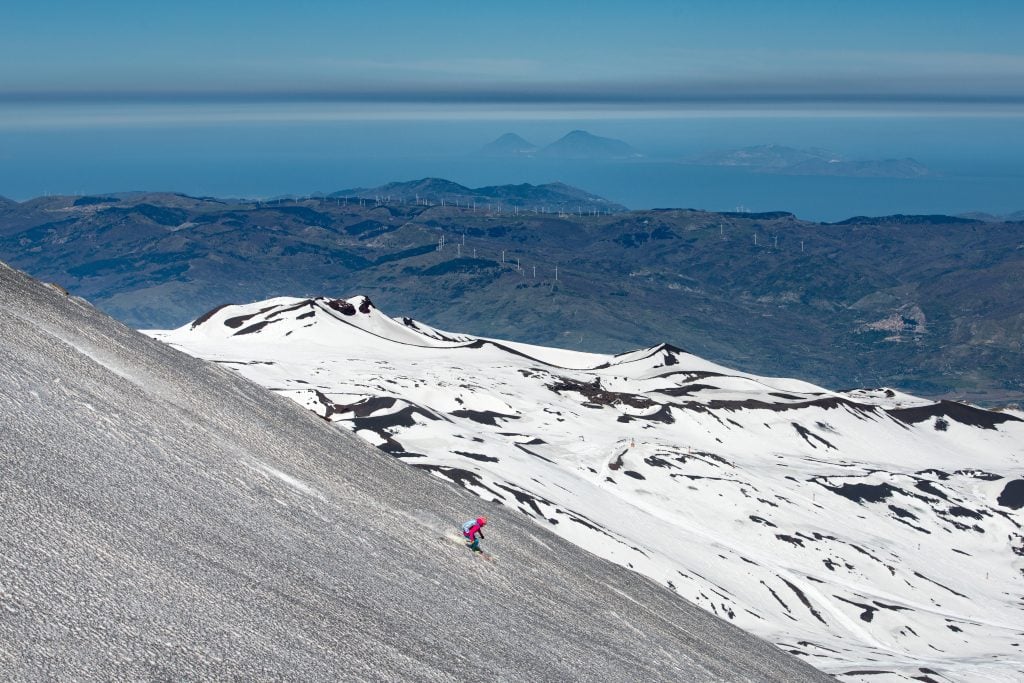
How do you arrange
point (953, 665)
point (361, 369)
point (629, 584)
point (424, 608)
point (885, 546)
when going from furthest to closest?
point (361, 369) < point (885, 546) < point (953, 665) < point (629, 584) < point (424, 608)

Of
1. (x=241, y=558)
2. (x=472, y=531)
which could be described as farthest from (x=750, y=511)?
(x=241, y=558)

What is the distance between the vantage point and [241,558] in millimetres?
27688

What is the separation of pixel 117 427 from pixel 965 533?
15237 cm

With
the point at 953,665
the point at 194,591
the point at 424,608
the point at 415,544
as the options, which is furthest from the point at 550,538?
the point at 953,665

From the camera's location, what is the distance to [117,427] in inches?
1248

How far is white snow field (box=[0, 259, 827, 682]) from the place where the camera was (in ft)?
75.3

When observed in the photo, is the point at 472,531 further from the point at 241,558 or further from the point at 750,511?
the point at 750,511

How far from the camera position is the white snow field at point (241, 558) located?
2294cm

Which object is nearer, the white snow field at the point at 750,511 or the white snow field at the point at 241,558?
the white snow field at the point at 241,558

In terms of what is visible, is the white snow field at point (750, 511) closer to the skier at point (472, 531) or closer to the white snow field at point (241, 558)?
the white snow field at point (241, 558)

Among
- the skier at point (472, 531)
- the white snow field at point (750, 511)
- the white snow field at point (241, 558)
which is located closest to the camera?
the white snow field at point (241, 558)

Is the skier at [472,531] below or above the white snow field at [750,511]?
above

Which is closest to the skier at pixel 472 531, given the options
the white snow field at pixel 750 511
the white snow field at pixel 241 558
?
the white snow field at pixel 241 558

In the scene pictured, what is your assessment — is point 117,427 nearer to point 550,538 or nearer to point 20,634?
point 20,634
